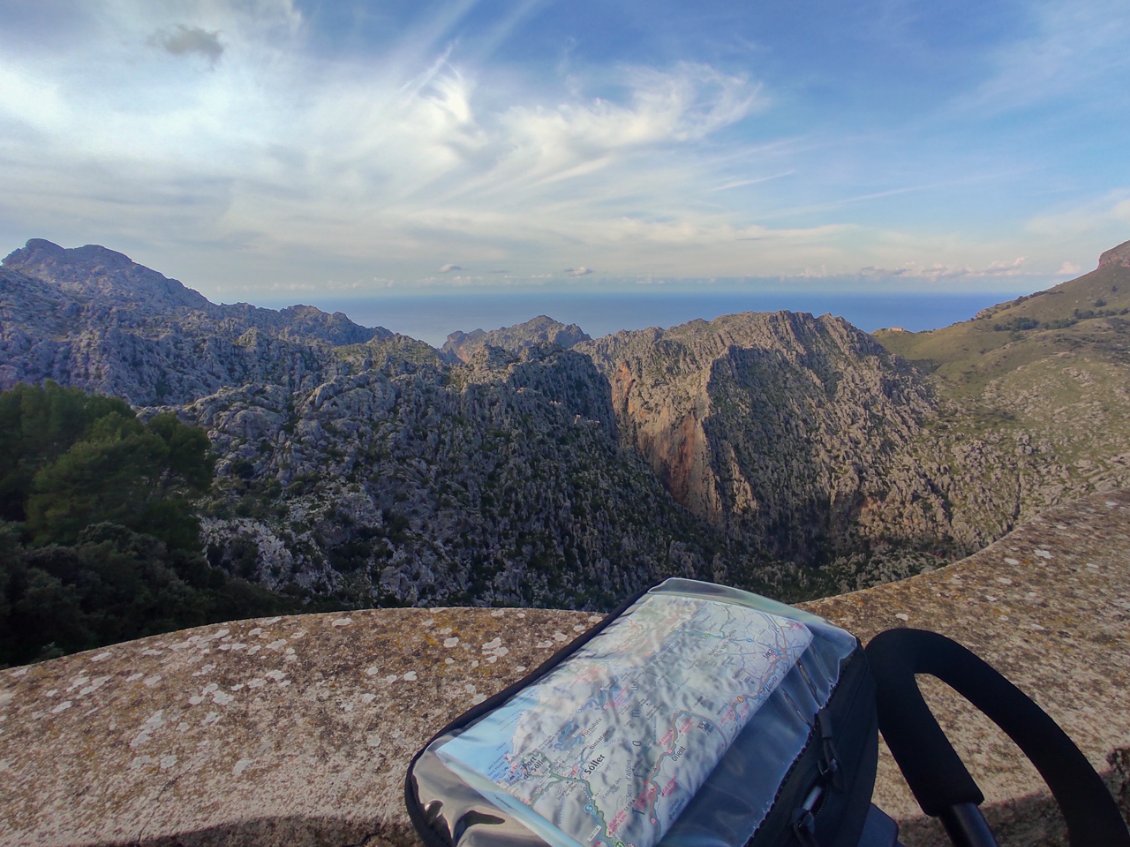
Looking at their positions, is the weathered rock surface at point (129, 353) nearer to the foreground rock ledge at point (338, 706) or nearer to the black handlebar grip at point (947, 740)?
the foreground rock ledge at point (338, 706)

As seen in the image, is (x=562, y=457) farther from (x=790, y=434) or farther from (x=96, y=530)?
(x=790, y=434)

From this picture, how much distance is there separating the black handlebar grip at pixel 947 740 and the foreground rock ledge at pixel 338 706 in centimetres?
115

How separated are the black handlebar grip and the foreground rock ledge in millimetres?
1146

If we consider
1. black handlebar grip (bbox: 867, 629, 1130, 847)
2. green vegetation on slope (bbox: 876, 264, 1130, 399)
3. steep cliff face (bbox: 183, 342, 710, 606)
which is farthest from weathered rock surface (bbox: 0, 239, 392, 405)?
green vegetation on slope (bbox: 876, 264, 1130, 399)

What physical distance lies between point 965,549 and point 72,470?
109158 mm

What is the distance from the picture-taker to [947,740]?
222 cm

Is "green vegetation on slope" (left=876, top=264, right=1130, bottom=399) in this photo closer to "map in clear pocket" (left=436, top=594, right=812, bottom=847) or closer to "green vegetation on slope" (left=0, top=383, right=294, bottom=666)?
"green vegetation on slope" (left=0, top=383, right=294, bottom=666)

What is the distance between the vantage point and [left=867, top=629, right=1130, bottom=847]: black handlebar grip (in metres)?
2.14

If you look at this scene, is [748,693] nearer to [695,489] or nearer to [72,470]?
[72,470]

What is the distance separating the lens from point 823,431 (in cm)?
11738

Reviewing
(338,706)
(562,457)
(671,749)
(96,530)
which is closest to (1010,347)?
(562,457)

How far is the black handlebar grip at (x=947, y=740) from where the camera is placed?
7.02 feet

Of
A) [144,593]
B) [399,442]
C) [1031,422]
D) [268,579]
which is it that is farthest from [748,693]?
[1031,422]

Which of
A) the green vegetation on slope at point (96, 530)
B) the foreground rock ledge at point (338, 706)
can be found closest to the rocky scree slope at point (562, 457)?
the green vegetation on slope at point (96, 530)
